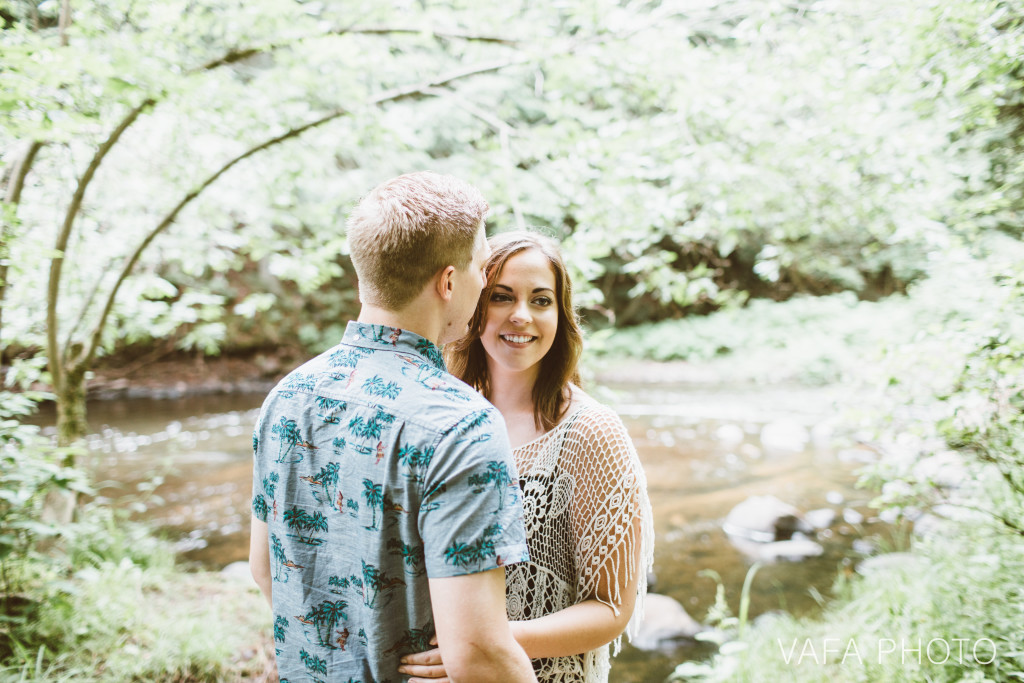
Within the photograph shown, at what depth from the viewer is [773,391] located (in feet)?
41.7

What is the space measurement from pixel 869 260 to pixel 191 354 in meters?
18.7

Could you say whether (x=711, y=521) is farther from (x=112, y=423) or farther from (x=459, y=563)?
(x=112, y=423)

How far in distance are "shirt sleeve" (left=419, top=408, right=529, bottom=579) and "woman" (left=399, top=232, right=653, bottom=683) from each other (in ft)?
1.56

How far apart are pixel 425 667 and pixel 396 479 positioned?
1.27ft

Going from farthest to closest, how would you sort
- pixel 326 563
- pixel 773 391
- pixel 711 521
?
pixel 773 391 < pixel 711 521 < pixel 326 563

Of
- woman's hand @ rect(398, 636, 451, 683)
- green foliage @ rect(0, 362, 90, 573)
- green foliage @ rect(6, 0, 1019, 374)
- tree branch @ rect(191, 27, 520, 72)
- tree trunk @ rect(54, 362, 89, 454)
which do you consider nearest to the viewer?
woman's hand @ rect(398, 636, 451, 683)

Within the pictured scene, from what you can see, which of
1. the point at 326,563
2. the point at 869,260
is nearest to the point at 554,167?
the point at 326,563

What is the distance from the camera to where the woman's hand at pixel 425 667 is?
3.63 feet

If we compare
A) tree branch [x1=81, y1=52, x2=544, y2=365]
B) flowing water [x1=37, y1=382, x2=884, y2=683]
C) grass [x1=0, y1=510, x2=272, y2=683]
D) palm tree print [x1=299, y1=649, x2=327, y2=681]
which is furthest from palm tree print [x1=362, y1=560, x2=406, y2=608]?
tree branch [x1=81, y1=52, x2=544, y2=365]

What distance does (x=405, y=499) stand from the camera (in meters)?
1.07

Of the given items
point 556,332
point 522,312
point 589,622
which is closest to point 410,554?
point 589,622

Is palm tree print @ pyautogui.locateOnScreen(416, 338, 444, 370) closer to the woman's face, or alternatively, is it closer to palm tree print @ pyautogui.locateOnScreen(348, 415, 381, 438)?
palm tree print @ pyautogui.locateOnScreen(348, 415, 381, 438)

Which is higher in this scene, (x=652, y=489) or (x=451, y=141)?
(x=451, y=141)

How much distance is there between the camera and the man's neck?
1198mm
